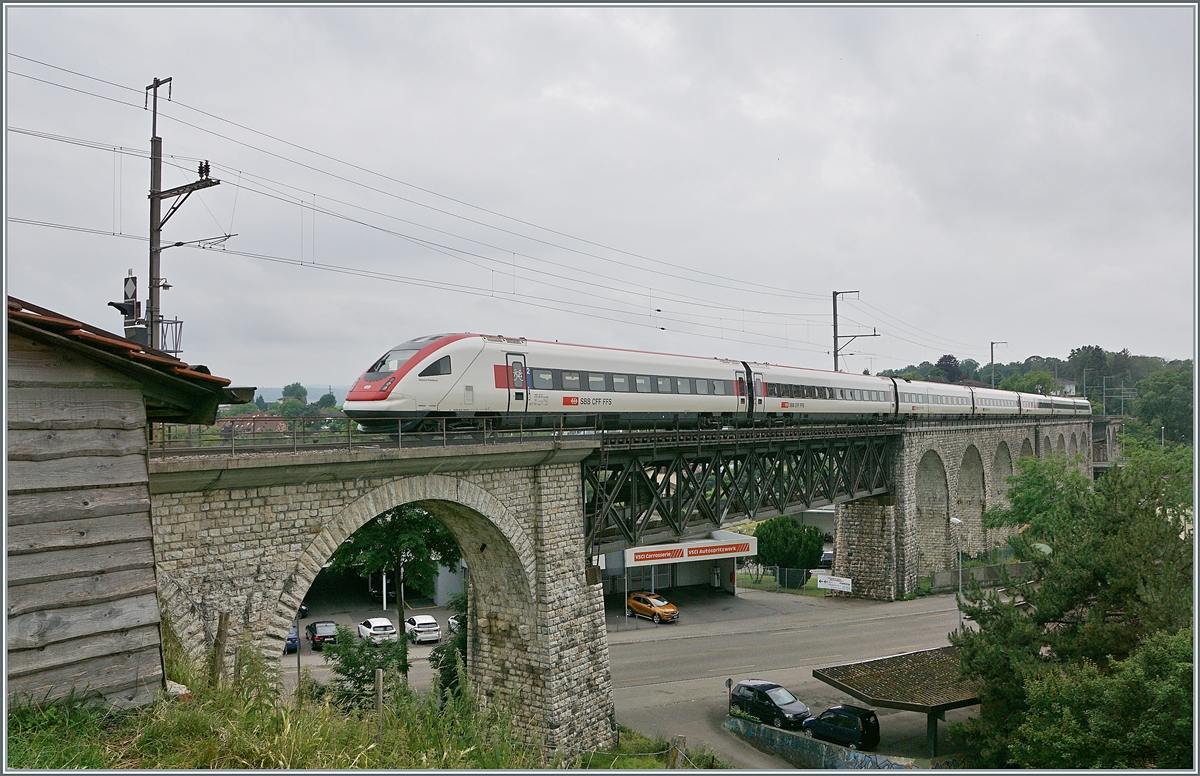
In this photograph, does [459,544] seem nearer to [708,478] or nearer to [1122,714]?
[708,478]

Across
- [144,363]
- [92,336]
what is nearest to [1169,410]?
[144,363]

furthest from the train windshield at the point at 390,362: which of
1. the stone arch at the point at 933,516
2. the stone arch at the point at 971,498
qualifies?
the stone arch at the point at 971,498

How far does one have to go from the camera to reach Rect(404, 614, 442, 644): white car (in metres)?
32.6

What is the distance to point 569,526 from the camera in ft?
59.3

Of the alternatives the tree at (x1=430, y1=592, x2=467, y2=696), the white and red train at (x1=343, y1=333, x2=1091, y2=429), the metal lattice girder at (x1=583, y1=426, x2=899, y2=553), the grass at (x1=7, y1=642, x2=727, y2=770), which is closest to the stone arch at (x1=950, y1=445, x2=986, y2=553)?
the metal lattice girder at (x1=583, y1=426, x2=899, y2=553)

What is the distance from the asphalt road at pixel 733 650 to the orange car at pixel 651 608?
402 mm

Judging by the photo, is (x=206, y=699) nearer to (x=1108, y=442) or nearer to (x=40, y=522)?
(x=40, y=522)

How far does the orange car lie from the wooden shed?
2825 cm

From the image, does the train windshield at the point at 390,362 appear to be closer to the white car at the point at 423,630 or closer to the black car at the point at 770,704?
the black car at the point at 770,704

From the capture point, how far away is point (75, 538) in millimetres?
6176

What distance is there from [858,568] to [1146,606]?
23.1 meters

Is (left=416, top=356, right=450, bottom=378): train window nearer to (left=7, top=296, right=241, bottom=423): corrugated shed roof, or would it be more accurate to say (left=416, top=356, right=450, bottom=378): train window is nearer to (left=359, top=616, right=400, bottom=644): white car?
(left=7, top=296, right=241, bottom=423): corrugated shed roof

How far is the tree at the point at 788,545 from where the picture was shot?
4284 centimetres

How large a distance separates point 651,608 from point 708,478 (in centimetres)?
963
